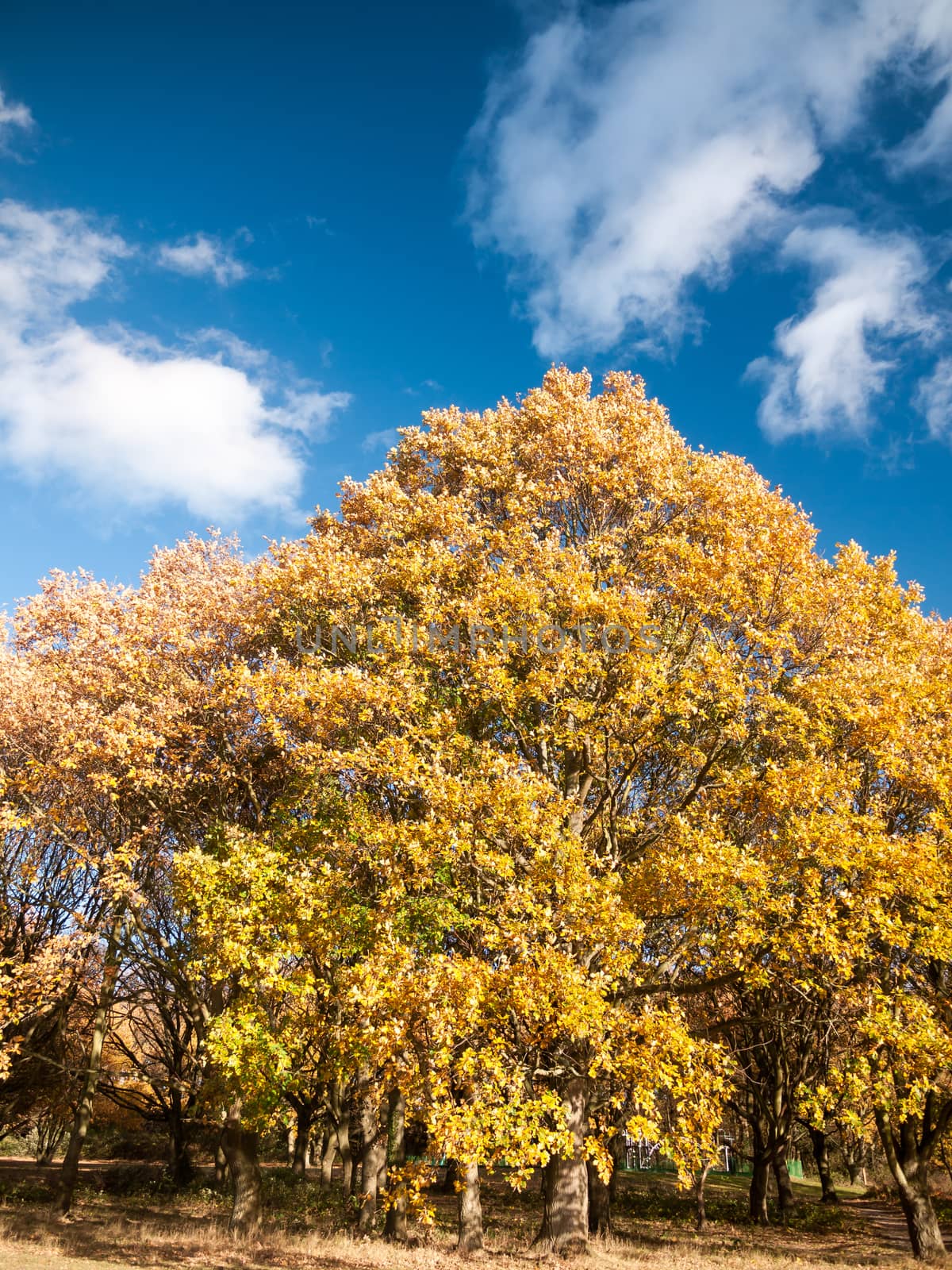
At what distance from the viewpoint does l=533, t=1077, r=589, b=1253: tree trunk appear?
52.9ft

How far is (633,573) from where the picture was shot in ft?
62.6

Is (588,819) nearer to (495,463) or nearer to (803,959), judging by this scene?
(803,959)

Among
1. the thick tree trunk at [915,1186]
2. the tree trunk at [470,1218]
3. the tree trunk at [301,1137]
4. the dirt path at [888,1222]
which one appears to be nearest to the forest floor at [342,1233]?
the dirt path at [888,1222]

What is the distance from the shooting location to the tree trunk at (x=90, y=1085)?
23.5m

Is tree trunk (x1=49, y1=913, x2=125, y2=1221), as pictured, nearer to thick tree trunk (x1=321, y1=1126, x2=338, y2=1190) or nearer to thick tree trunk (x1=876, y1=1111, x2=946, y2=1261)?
thick tree trunk (x1=321, y1=1126, x2=338, y2=1190)

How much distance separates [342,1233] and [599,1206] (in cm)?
888

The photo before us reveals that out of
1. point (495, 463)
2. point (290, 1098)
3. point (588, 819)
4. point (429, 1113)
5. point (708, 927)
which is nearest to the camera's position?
point (429, 1113)

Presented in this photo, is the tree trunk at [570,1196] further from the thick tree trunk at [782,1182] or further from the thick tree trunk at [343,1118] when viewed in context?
the thick tree trunk at [782,1182]

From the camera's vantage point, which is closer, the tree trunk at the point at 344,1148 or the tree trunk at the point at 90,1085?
the tree trunk at the point at 90,1085

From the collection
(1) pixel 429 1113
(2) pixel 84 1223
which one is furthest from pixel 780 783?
(2) pixel 84 1223

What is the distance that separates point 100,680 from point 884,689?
19.1 metres

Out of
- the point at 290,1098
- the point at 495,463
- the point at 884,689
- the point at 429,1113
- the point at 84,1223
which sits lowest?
the point at 84,1223

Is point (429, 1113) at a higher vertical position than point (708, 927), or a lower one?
lower

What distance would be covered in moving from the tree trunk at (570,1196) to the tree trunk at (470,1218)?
10.4 feet
